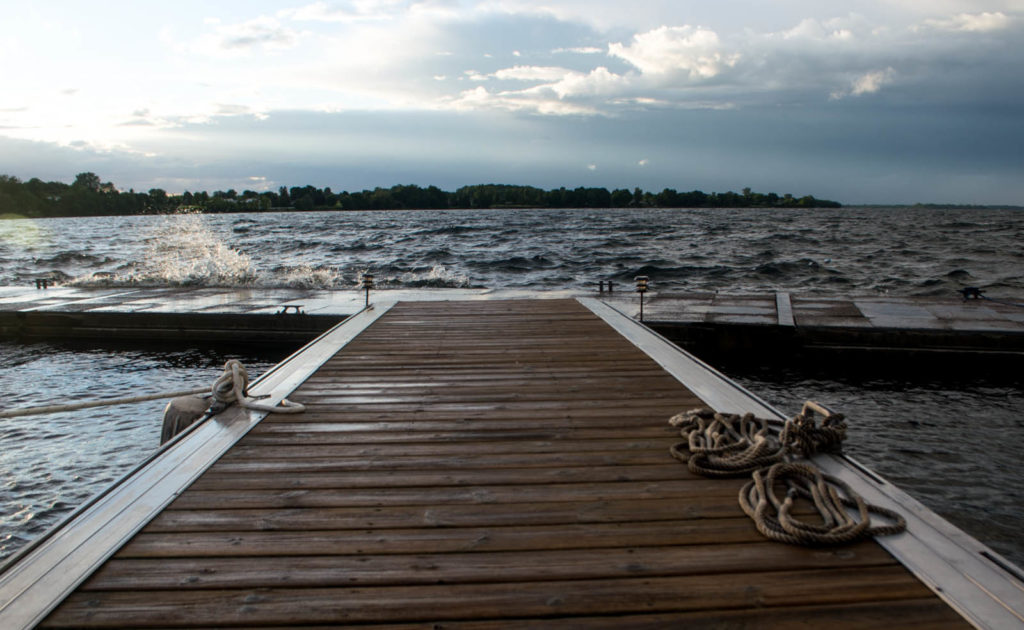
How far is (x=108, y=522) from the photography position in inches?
97.4

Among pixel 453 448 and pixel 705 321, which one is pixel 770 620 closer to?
pixel 453 448

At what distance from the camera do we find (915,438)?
6.58 meters

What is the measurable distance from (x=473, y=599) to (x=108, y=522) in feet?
5.14

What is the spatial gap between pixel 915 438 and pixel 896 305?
5125mm

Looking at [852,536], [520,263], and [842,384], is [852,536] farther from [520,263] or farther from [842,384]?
[520,263]

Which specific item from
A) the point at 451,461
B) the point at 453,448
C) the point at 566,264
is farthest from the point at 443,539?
the point at 566,264

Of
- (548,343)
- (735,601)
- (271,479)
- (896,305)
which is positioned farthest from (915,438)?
(271,479)

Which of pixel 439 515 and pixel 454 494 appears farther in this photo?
pixel 454 494

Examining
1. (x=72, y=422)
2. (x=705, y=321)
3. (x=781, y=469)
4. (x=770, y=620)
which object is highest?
(x=781, y=469)

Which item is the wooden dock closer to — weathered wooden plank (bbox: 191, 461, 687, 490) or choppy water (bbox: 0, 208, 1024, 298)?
weathered wooden plank (bbox: 191, 461, 687, 490)

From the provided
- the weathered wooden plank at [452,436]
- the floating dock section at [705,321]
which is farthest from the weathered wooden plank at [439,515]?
the floating dock section at [705,321]

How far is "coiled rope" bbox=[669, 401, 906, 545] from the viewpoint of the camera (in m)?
2.34

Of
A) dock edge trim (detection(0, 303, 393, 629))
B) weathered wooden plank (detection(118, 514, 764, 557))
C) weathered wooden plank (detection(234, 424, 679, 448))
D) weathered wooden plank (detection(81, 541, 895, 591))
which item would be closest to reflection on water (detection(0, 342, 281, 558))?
dock edge trim (detection(0, 303, 393, 629))

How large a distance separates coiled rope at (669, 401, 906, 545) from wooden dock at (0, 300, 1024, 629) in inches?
2.7
